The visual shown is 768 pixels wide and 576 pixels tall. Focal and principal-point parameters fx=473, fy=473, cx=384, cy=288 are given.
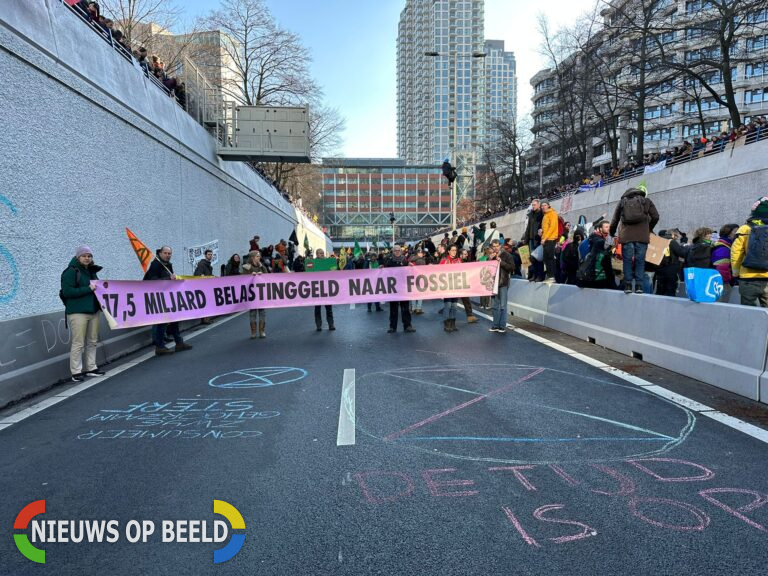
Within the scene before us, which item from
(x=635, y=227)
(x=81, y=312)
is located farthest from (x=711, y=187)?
(x=81, y=312)

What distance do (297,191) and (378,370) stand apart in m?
58.9

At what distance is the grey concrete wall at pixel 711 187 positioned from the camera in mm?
18594

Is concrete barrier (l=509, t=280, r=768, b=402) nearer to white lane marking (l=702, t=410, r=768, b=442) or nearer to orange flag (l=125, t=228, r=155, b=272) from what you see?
white lane marking (l=702, t=410, r=768, b=442)

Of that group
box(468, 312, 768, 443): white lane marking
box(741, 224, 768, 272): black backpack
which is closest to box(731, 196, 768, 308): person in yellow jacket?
box(741, 224, 768, 272): black backpack

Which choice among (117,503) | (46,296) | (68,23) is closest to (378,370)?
(117,503)

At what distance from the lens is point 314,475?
3.59 metres

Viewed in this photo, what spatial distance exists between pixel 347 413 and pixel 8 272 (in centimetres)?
633

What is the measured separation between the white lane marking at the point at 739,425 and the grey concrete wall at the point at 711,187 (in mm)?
17695

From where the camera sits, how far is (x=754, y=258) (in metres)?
6.31

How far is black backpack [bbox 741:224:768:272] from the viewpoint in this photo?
244 inches

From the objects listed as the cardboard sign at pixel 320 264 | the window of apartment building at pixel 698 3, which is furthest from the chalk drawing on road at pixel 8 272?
the window of apartment building at pixel 698 3

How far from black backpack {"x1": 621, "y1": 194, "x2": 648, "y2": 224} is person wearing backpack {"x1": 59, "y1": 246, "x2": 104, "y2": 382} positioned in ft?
28.5

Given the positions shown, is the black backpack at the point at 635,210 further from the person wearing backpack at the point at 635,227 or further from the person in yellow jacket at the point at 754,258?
the person in yellow jacket at the point at 754,258

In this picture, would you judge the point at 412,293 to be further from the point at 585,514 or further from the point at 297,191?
the point at 297,191
